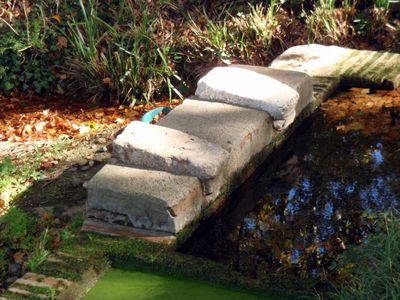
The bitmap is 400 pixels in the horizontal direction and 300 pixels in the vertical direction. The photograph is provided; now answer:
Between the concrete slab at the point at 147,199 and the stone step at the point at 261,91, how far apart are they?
0.86 m

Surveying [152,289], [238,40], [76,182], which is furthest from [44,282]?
[238,40]

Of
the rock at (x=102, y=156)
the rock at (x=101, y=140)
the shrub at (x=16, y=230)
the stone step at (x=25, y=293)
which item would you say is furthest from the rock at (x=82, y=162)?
the stone step at (x=25, y=293)

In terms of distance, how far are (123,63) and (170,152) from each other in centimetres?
226

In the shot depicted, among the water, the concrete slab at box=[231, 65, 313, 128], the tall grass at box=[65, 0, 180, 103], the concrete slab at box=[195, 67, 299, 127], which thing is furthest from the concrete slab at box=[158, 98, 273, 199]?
the tall grass at box=[65, 0, 180, 103]

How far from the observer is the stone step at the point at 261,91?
411 centimetres

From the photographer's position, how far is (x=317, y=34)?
6.10m

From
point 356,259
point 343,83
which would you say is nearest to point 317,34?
point 343,83

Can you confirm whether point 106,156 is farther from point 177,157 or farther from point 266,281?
point 266,281

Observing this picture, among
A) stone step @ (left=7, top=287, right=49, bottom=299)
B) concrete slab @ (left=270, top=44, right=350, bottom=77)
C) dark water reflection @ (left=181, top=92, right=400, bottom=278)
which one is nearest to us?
stone step @ (left=7, top=287, right=49, bottom=299)

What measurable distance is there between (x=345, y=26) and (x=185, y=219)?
3.36 meters

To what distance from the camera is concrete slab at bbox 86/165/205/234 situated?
325 cm

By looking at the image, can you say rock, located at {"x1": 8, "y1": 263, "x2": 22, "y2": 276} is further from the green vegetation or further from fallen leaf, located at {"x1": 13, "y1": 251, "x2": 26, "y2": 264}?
the green vegetation

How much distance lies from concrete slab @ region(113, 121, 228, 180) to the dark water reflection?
28cm

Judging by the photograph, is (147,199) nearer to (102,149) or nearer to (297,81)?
(102,149)
